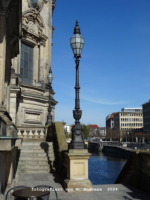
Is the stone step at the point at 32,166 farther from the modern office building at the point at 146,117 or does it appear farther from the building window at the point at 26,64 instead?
the modern office building at the point at 146,117

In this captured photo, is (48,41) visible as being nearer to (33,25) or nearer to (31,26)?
(33,25)

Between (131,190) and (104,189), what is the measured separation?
0.98 metres

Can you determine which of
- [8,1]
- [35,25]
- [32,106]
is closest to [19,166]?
[8,1]

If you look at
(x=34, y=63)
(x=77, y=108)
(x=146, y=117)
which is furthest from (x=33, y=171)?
(x=146, y=117)

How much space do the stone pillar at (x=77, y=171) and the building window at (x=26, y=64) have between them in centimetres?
1467

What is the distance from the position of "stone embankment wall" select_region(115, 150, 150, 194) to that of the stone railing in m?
7.89

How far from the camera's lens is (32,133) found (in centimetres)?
1703

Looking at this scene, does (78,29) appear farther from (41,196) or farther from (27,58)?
(27,58)

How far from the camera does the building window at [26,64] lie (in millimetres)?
22609

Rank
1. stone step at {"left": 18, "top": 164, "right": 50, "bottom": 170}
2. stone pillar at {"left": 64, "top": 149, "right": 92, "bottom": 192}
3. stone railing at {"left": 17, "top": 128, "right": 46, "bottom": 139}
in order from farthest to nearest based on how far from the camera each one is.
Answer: stone railing at {"left": 17, "top": 128, "right": 46, "bottom": 139}
stone step at {"left": 18, "top": 164, "right": 50, "bottom": 170}
stone pillar at {"left": 64, "top": 149, "right": 92, "bottom": 192}

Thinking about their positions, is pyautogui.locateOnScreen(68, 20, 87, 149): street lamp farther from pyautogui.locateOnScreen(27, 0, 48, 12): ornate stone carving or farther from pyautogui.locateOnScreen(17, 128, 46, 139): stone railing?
pyautogui.locateOnScreen(27, 0, 48, 12): ornate stone carving

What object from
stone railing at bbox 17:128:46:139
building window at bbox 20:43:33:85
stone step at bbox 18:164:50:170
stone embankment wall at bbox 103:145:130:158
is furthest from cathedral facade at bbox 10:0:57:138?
stone embankment wall at bbox 103:145:130:158

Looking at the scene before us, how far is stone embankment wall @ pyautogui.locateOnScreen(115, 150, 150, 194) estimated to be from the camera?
8945 millimetres

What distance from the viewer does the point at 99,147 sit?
91688 mm
